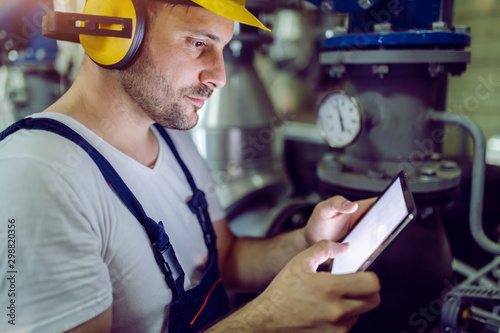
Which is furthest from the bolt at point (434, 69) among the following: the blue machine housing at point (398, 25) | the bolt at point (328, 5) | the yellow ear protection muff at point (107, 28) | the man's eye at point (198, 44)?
the yellow ear protection muff at point (107, 28)

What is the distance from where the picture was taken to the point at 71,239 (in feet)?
2.31

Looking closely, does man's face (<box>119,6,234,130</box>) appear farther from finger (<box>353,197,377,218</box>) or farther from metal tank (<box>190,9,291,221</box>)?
metal tank (<box>190,9,291,221</box>)

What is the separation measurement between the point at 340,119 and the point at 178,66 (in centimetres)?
47

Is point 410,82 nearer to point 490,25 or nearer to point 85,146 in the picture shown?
point 85,146

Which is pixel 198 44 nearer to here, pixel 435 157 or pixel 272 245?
pixel 272 245

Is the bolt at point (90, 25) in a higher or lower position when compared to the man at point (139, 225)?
higher

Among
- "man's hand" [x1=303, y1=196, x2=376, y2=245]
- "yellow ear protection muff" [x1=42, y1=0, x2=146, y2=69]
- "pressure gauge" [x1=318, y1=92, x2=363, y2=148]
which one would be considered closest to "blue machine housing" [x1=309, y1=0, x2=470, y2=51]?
"pressure gauge" [x1=318, y1=92, x2=363, y2=148]

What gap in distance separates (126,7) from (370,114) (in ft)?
2.22

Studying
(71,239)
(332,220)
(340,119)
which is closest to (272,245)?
(332,220)

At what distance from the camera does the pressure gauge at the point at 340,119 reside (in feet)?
3.57

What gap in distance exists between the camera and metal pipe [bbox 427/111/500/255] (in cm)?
106

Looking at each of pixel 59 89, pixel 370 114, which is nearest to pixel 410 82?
pixel 370 114

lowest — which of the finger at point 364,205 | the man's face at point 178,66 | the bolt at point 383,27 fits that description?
the finger at point 364,205

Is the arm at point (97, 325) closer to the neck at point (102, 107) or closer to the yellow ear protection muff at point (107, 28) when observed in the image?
the neck at point (102, 107)
